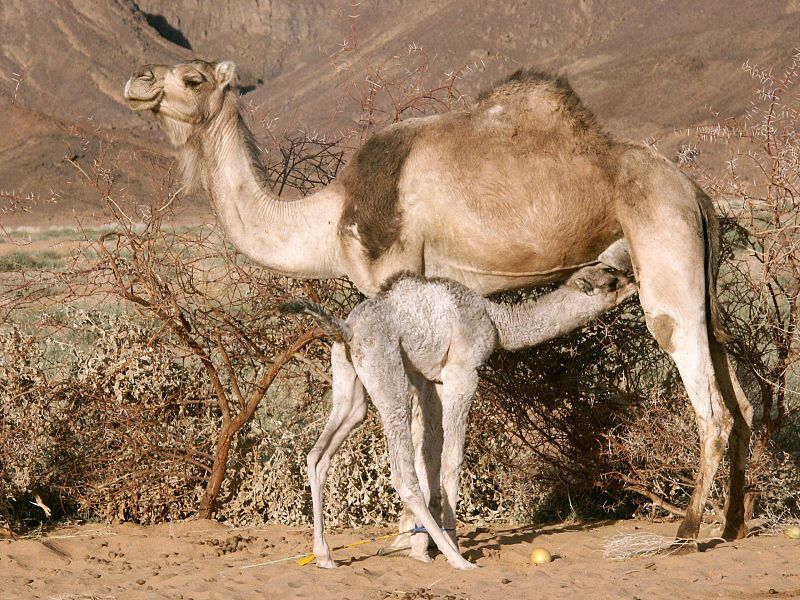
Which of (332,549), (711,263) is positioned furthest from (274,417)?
(711,263)

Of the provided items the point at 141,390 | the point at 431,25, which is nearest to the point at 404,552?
the point at 141,390

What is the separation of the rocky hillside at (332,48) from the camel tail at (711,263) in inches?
1612

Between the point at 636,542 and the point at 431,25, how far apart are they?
2451 inches

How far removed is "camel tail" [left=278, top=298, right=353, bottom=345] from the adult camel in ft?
2.19

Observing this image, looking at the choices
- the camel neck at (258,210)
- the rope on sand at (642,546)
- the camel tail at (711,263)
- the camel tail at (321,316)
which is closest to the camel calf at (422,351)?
the camel tail at (321,316)

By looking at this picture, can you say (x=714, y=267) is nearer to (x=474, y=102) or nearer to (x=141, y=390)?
(x=474, y=102)

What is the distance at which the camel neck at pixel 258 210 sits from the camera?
7305mm

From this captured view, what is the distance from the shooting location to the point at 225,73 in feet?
25.0

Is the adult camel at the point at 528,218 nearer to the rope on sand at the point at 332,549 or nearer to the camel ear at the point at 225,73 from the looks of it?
the rope on sand at the point at 332,549

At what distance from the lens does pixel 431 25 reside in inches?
2633

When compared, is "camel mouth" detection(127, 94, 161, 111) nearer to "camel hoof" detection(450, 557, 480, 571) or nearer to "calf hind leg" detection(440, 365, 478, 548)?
"calf hind leg" detection(440, 365, 478, 548)

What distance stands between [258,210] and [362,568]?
7.84ft

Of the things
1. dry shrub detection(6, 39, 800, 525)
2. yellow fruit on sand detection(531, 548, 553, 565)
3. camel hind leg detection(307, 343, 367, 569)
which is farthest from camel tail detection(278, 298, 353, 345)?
yellow fruit on sand detection(531, 548, 553, 565)

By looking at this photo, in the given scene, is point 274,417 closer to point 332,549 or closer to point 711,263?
point 332,549
